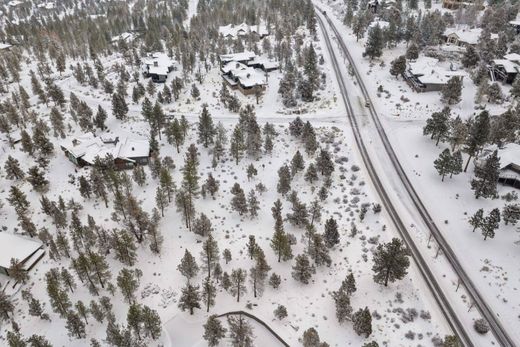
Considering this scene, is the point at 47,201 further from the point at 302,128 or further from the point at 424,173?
the point at 424,173

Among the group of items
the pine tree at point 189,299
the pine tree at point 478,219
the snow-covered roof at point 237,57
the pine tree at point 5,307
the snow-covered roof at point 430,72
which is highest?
the snow-covered roof at point 430,72

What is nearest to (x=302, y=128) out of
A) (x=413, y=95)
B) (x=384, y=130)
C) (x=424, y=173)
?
(x=384, y=130)

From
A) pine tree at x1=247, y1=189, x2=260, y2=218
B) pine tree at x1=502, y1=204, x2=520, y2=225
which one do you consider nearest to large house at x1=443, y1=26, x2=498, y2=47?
pine tree at x1=502, y1=204, x2=520, y2=225

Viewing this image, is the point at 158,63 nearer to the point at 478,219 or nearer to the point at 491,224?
the point at 478,219

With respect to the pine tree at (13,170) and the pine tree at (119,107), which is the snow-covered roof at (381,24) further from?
the pine tree at (13,170)

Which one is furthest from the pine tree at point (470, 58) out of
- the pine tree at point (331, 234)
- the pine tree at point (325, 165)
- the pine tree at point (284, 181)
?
the pine tree at point (331, 234)

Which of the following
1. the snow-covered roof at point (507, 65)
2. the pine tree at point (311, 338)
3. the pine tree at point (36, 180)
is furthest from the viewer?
the snow-covered roof at point (507, 65)

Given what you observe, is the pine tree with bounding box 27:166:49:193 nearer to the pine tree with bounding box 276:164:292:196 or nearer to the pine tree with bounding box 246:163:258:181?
the pine tree with bounding box 246:163:258:181

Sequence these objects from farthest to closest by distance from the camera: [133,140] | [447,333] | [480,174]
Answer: [133,140], [480,174], [447,333]
